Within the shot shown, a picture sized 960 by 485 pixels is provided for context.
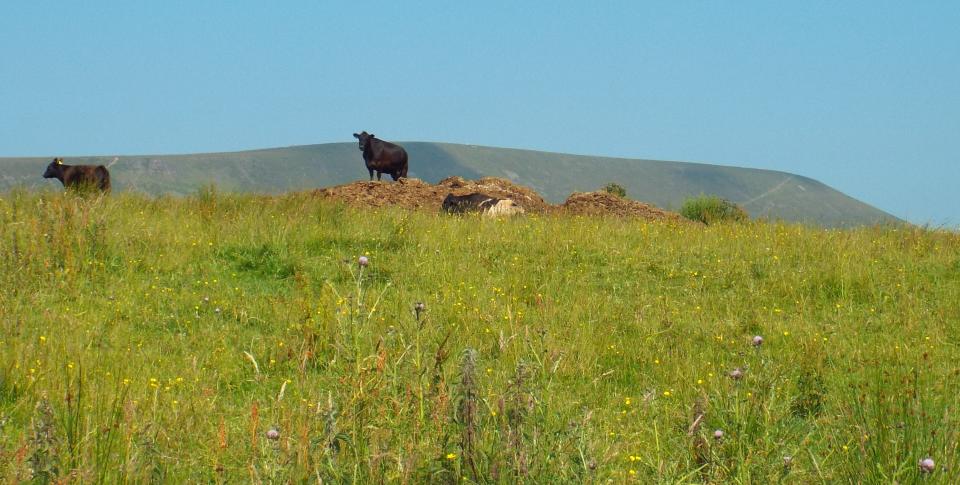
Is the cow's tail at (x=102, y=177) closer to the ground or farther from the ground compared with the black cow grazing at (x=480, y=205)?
closer to the ground

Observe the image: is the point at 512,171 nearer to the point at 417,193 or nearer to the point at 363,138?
the point at 363,138

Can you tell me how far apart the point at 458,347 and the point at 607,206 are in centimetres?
1269

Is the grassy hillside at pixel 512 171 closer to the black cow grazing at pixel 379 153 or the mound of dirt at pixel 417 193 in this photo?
the black cow grazing at pixel 379 153

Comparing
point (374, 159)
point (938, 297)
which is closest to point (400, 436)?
point (938, 297)

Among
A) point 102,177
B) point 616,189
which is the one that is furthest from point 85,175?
point 616,189

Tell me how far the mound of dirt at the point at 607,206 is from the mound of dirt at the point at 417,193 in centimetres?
64

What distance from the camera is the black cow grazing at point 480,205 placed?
55.4 ft

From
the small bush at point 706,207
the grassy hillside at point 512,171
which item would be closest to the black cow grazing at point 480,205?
the small bush at point 706,207

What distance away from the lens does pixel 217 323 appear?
26.3 feet

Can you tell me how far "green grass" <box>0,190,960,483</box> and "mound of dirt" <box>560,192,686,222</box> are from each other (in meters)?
4.56

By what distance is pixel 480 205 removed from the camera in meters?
17.0

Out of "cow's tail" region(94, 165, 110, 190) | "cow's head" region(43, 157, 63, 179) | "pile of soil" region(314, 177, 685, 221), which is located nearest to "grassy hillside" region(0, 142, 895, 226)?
"cow's head" region(43, 157, 63, 179)

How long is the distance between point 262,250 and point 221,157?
84.8 metres

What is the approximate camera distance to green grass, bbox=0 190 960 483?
12.9 feet
